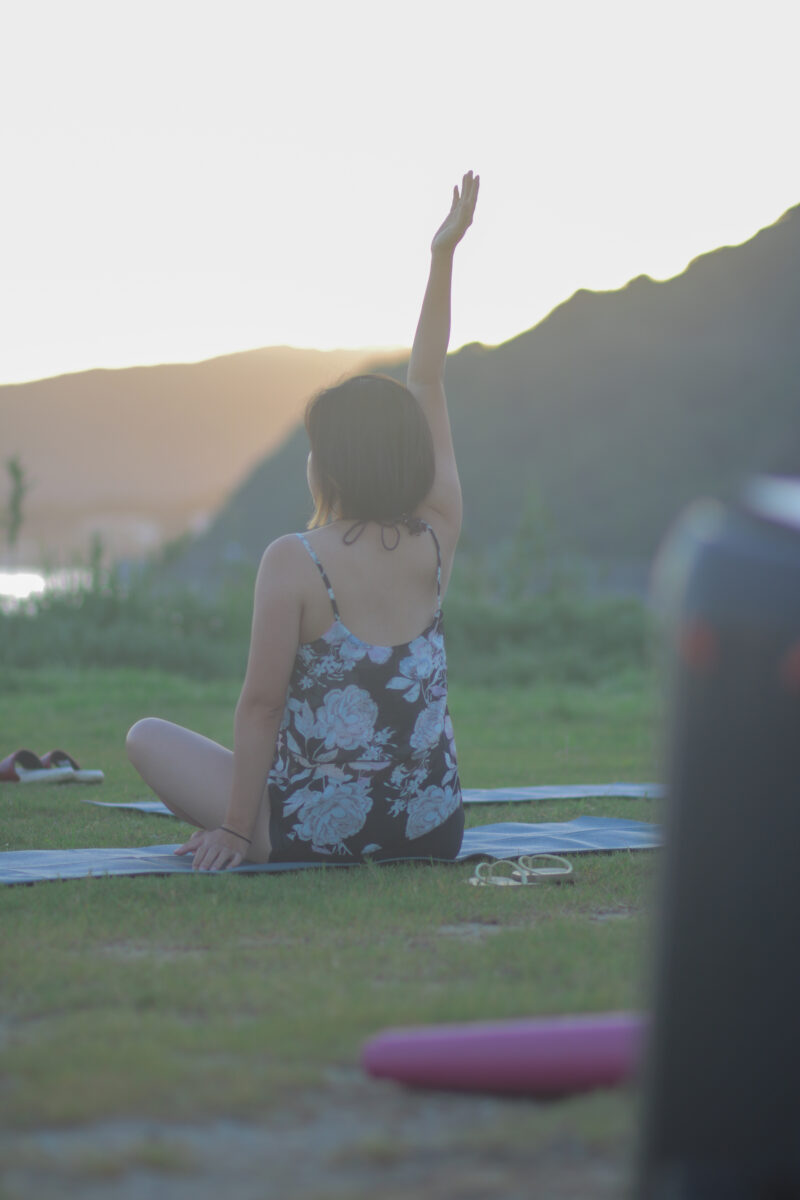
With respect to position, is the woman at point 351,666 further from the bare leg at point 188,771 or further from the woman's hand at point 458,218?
the woman's hand at point 458,218

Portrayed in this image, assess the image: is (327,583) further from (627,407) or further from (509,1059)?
(627,407)

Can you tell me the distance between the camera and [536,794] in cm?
423

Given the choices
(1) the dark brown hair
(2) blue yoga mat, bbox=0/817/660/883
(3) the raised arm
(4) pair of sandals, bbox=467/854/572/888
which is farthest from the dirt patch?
(3) the raised arm

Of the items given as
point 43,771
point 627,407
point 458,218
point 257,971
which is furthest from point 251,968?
point 627,407

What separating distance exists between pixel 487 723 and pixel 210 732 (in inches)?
65.8

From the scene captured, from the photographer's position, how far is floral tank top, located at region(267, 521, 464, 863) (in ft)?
8.80

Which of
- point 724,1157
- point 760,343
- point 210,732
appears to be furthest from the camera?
point 760,343

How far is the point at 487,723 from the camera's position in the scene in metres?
7.18

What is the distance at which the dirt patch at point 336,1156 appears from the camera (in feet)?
3.65

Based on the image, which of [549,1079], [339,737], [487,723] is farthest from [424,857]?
[487,723]

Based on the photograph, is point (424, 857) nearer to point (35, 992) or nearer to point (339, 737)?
point (339, 737)

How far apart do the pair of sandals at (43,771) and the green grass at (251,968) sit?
2.66 feet

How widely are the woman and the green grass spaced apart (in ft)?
0.41

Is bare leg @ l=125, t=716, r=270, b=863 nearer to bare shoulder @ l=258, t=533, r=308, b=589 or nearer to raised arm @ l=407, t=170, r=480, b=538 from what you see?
bare shoulder @ l=258, t=533, r=308, b=589
